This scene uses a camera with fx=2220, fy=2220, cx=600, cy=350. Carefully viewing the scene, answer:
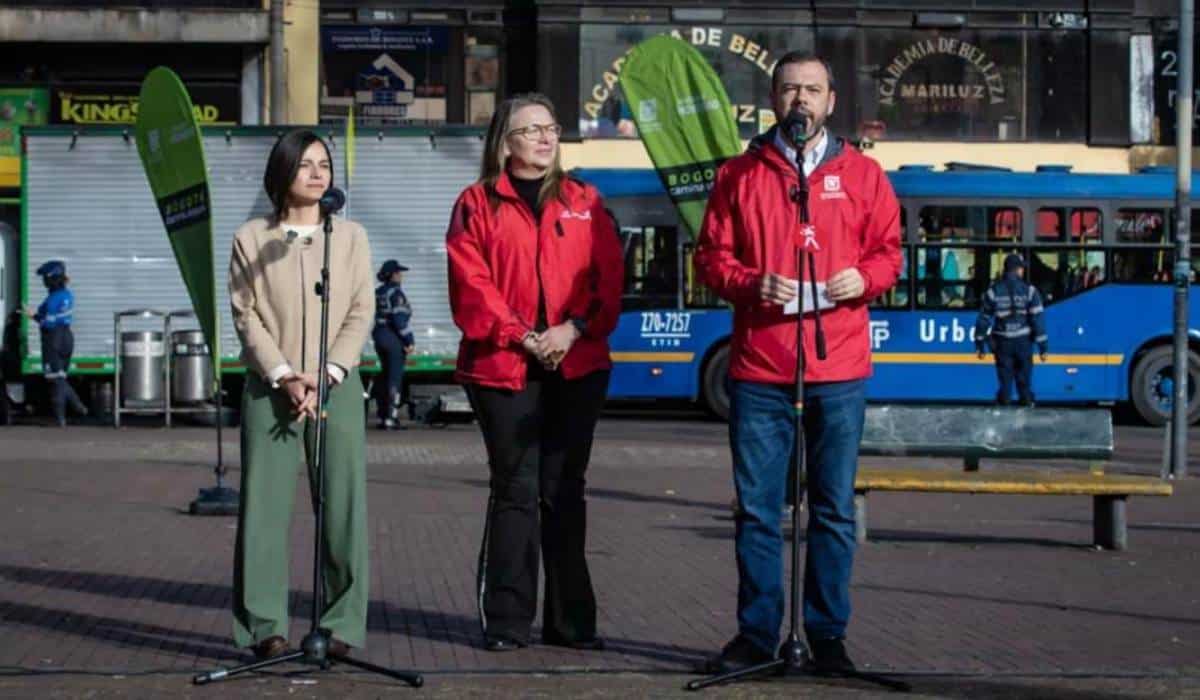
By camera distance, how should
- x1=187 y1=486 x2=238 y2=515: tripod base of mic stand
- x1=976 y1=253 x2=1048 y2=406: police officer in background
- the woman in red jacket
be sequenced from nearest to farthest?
1. the woman in red jacket
2. x1=187 y1=486 x2=238 y2=515: tripod base of mic stand
3. x1=976 y1=253 x2=1048 y2=406: police officer in background

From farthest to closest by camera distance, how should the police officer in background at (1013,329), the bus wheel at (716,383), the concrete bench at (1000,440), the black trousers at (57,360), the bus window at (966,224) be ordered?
the bus window at (966,224), the bus wheel at (716,383), the black trousers at (57,360), the police officer in background at (1013,329), the concrete bench at (1000,440)

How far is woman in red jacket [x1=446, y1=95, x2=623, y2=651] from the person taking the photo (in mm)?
8000

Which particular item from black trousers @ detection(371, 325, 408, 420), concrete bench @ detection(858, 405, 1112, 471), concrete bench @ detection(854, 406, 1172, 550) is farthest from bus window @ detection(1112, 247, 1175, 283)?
concrete bench @ detection(858, 405, 1112, 471)

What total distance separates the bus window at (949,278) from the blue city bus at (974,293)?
0.5 inches

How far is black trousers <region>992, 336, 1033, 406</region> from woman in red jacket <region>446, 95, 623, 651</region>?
15.7 meters

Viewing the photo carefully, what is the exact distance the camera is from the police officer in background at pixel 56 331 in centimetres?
2412

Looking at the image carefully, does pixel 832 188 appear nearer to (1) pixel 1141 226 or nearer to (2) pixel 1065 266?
(2) pixel 1065 266

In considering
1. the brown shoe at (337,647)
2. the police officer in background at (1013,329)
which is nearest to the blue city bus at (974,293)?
the police officer in background at (1013,329)

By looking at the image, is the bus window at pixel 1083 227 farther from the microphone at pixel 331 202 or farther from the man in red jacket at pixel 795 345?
the microphone at pixel 331 202

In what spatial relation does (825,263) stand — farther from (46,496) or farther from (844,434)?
(46,496)

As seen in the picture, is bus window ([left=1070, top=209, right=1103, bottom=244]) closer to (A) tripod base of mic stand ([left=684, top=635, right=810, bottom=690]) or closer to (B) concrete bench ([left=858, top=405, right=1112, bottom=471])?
(B) concrete bench ([left=858, top=405, right=1112, bottom=471])

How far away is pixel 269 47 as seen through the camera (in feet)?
112

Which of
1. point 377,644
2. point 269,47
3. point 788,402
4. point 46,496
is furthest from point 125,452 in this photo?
point 269,47

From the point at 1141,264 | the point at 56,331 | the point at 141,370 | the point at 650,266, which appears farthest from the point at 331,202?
the point at 1141,264
